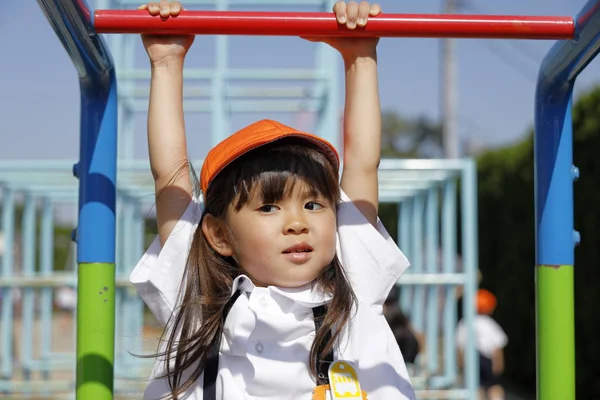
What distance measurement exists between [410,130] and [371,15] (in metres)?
38.2

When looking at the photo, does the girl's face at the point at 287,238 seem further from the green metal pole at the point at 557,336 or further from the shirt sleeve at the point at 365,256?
the green metal pole at the point at 557,336

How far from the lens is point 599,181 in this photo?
596cm

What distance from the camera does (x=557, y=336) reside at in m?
1.56

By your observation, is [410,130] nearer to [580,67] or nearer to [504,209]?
[504,209]

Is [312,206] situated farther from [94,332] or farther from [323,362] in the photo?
[94,332]

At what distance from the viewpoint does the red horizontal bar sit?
1409 mm

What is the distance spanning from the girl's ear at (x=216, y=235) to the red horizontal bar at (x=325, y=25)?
0.36 metres

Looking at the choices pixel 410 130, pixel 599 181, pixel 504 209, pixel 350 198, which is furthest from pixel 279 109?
pixel 410 130

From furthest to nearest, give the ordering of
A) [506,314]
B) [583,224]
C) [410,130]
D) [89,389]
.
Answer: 1. [410,130]
2. [506,314]
3. [583,224]
4. [89,389]

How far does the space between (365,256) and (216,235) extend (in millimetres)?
291

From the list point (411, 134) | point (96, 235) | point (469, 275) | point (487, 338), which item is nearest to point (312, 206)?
point (96, 235)

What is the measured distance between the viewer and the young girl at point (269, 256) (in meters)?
1.42

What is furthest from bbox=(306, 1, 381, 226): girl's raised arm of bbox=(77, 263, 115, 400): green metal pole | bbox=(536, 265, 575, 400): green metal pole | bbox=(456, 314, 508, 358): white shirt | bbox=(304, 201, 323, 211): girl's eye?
bbox=(456, 314, 508, 358): white shirt

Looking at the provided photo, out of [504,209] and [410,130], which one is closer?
[504,209]
